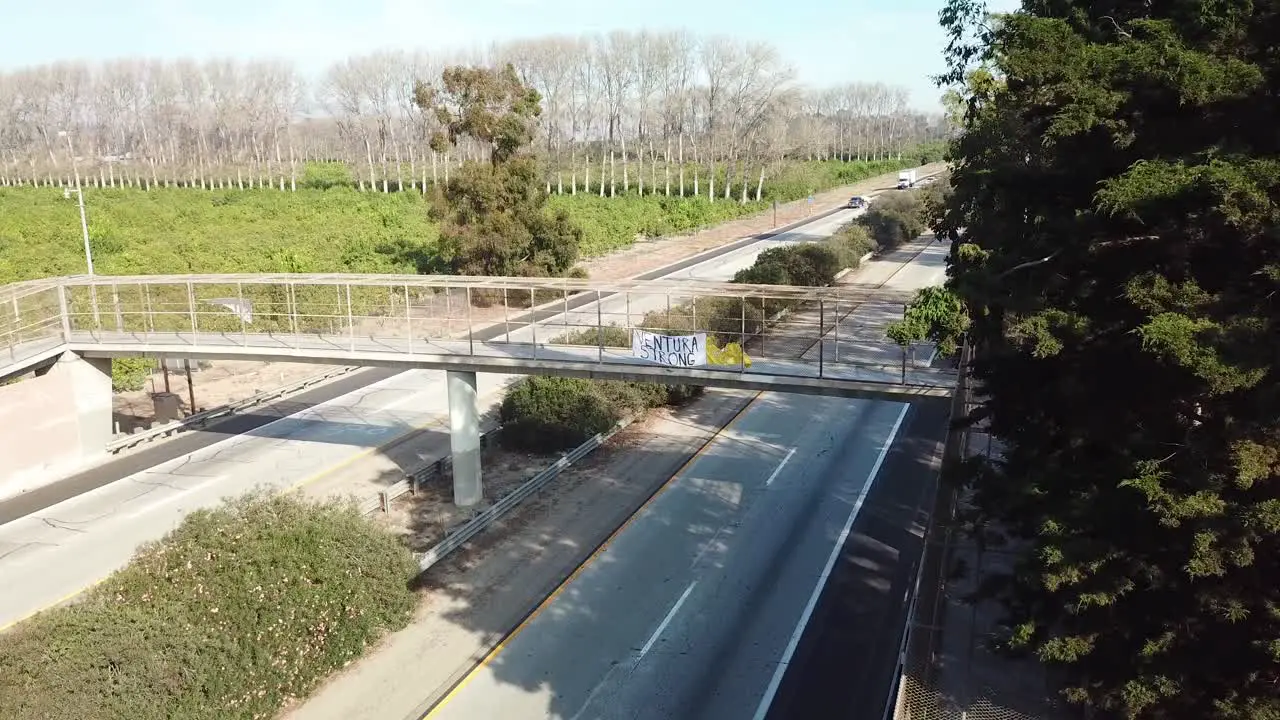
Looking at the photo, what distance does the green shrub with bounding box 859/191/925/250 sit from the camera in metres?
55.9

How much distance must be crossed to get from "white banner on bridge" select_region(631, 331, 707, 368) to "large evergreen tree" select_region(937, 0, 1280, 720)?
6.48m

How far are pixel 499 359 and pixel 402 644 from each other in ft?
18.8

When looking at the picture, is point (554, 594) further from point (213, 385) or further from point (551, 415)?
point (213, 385)

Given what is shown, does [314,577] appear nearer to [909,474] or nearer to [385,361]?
[385,361]

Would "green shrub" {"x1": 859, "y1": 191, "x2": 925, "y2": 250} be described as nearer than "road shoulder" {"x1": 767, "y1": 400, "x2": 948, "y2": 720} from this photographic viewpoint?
No

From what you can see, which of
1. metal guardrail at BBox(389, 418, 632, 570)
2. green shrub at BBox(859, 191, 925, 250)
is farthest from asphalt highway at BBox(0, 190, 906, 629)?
green shrub at BBox(859, 191, 925, 250)

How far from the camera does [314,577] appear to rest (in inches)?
541

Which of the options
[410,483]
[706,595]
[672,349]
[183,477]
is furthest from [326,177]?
[706,595]

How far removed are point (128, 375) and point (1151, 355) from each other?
2866 cm

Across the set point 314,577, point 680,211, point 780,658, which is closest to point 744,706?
point 780,658

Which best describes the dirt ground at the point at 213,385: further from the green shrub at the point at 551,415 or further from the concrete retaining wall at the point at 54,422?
the green shrub at the point at 551,415

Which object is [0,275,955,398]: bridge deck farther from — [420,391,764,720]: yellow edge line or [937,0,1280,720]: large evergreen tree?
[937,0,1280,720]: large evergreen tree

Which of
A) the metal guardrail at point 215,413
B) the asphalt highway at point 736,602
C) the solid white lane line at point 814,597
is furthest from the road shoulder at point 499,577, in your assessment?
the metal guardrail at point 215,413

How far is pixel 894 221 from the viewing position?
189 feet
